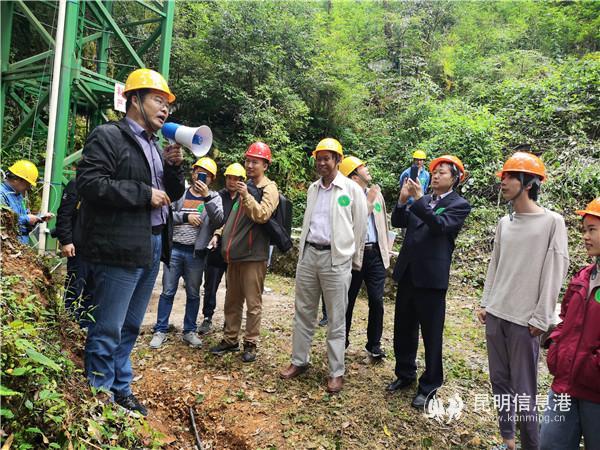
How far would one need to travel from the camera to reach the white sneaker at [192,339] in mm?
4666

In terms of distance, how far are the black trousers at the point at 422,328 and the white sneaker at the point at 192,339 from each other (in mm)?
2310

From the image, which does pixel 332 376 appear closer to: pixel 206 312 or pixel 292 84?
pixel 206 312

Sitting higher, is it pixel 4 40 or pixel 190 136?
pixel 4 40

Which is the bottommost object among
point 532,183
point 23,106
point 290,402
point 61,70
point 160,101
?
point 290,402

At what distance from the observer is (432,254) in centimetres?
353

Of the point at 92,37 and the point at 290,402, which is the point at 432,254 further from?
the point at 92,37

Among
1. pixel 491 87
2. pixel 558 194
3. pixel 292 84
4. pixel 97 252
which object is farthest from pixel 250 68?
pixel 97 252

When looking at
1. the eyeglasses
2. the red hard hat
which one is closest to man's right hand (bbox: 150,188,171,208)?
the eyeglasses

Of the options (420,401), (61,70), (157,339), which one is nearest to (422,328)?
(420,401)

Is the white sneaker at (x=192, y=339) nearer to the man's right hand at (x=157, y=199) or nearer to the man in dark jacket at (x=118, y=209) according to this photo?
the man in dark jacket at (x=118, y=209)

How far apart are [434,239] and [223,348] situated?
2.63m

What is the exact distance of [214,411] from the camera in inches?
137

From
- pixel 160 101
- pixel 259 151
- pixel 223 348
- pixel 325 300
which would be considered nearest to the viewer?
pixel 160 101

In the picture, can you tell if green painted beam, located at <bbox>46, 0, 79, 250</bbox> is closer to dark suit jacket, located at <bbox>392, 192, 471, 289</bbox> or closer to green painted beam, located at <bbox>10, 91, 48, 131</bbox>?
green painted beam, located at <bbox>10, 91, 48, 131</bbox>
